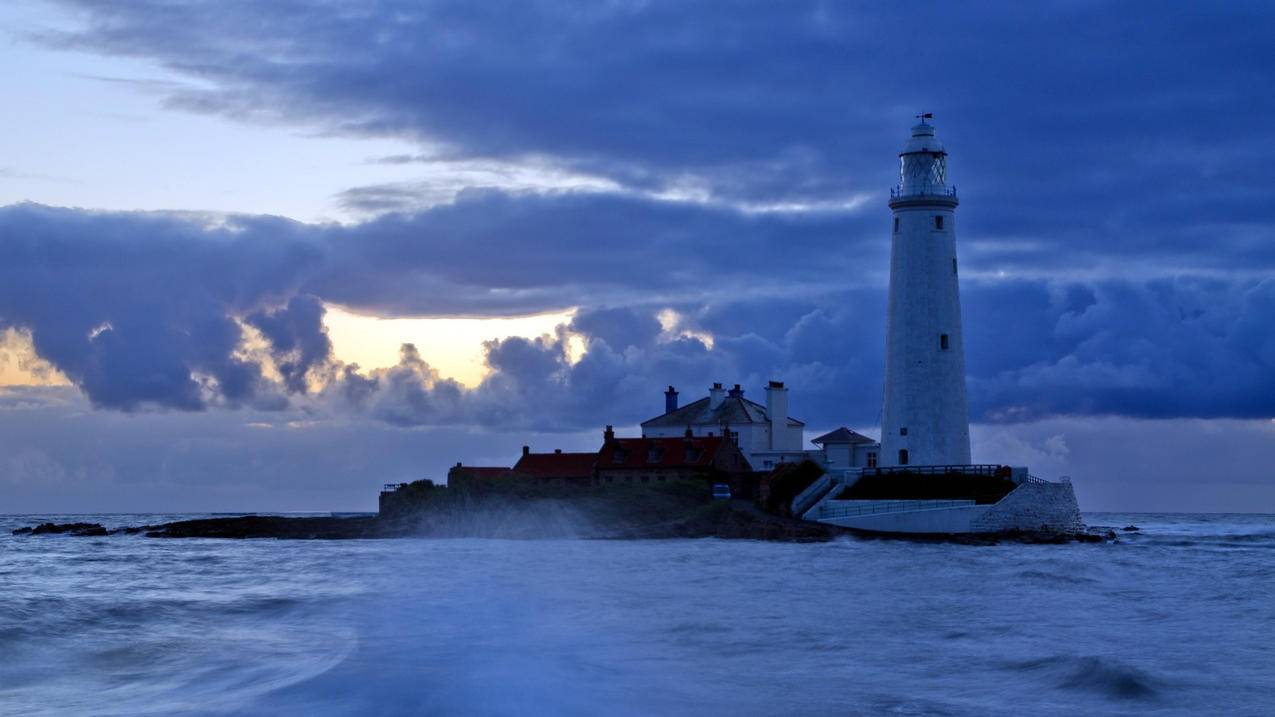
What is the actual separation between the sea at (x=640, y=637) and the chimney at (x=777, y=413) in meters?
25.2

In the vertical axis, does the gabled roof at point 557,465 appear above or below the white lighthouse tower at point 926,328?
below

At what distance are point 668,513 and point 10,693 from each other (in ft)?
127

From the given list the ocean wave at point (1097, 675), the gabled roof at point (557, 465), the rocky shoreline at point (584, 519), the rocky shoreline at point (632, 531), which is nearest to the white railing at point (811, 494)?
the rocky shoreline at point (584, 519)

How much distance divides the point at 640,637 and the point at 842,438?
124 ft

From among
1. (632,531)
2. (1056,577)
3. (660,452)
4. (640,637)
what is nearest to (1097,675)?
(640,637)

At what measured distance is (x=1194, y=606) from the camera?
26.0 m

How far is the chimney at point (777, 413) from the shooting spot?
6269cm

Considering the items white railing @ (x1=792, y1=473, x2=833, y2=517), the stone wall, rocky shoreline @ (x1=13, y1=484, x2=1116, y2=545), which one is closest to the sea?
the stone wall

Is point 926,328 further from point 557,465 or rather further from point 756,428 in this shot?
point 557,465

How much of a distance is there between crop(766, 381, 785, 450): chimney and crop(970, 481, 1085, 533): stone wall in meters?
15.4

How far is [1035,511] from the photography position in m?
48.1

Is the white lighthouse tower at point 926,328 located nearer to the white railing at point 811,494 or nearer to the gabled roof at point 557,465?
the white railing at point 811,494

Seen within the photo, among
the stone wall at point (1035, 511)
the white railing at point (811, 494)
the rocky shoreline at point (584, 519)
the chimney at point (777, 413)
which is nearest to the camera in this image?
the stone wall at point (1035, 511)

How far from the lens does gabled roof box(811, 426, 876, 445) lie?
57.4m
